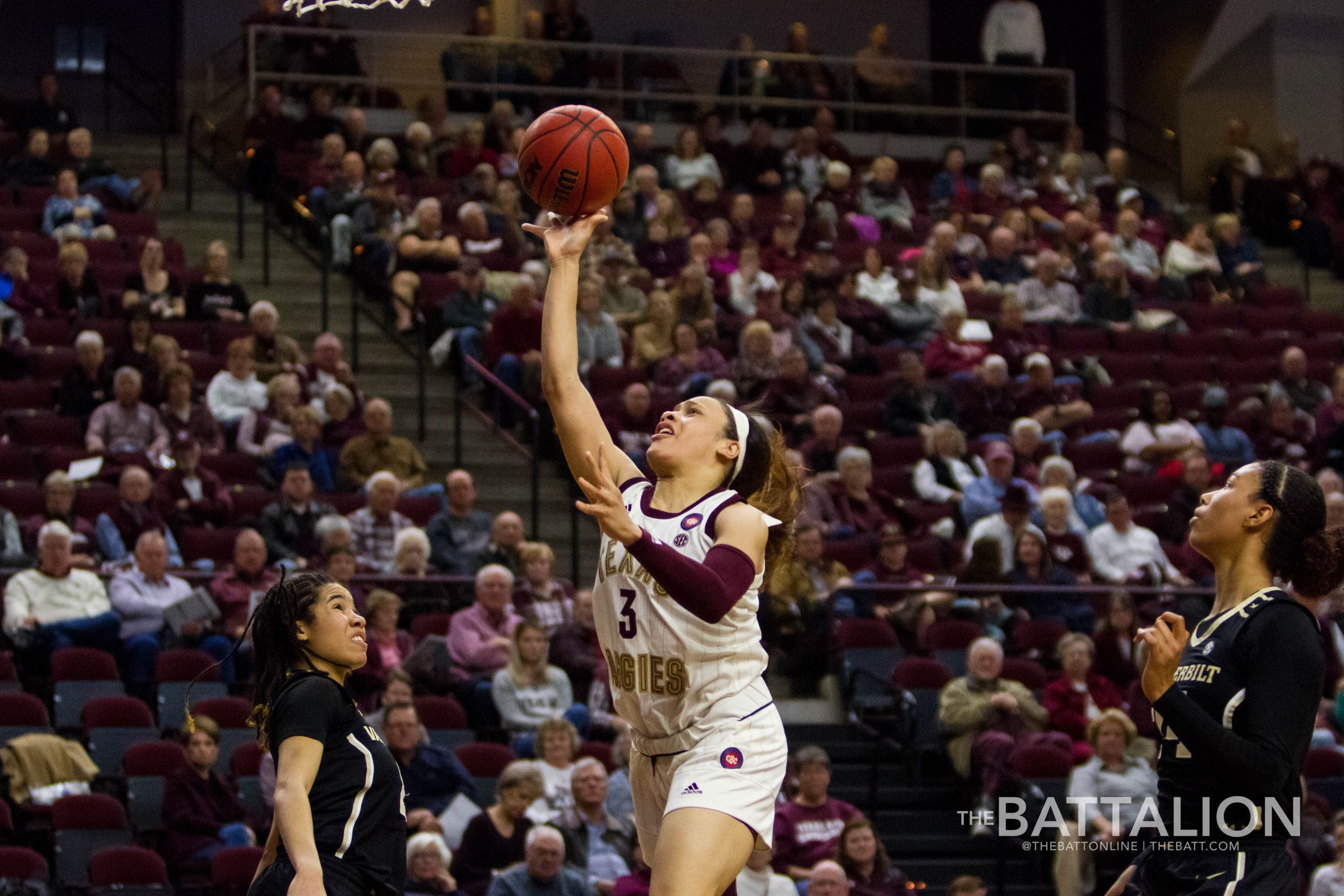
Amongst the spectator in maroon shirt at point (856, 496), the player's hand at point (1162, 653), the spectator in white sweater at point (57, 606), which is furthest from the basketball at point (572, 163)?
the spectator in maroon shirt at point (856, 496)

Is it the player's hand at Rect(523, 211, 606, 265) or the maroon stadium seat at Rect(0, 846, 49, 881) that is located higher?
the player's hand at Rect(523, 211, 606, 265)

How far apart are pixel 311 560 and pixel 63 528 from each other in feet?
4.68

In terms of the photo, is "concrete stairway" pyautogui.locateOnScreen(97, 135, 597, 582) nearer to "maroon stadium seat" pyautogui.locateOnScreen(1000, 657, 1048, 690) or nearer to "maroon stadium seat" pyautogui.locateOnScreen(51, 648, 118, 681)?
"maroon stadium seat" pyautogui.locateOnScreen(1000, 657, 1048, 690)

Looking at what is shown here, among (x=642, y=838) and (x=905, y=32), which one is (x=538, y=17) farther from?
(x=642, y=838)

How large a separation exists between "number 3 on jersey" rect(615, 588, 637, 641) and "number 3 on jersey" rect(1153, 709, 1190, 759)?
1263 mm

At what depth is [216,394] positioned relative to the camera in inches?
472

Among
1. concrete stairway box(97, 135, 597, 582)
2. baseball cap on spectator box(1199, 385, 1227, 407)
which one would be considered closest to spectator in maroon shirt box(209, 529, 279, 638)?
concrete stairway box(97, 135, 597, 582)

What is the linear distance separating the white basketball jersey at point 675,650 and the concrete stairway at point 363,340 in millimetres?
7475

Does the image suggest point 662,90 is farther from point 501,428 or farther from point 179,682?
point 179,682

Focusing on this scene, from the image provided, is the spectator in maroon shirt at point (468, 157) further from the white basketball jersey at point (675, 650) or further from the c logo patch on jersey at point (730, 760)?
the c logo patch on jersey at point (730, 760)

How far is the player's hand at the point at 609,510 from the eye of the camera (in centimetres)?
394

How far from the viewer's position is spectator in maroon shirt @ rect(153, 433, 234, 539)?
424 inches

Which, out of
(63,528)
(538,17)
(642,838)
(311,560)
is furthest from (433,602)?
(538,17)

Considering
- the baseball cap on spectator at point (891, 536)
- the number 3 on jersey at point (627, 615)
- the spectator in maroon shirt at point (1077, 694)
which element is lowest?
the spectator in maroon shirt at point (1077, 694)
